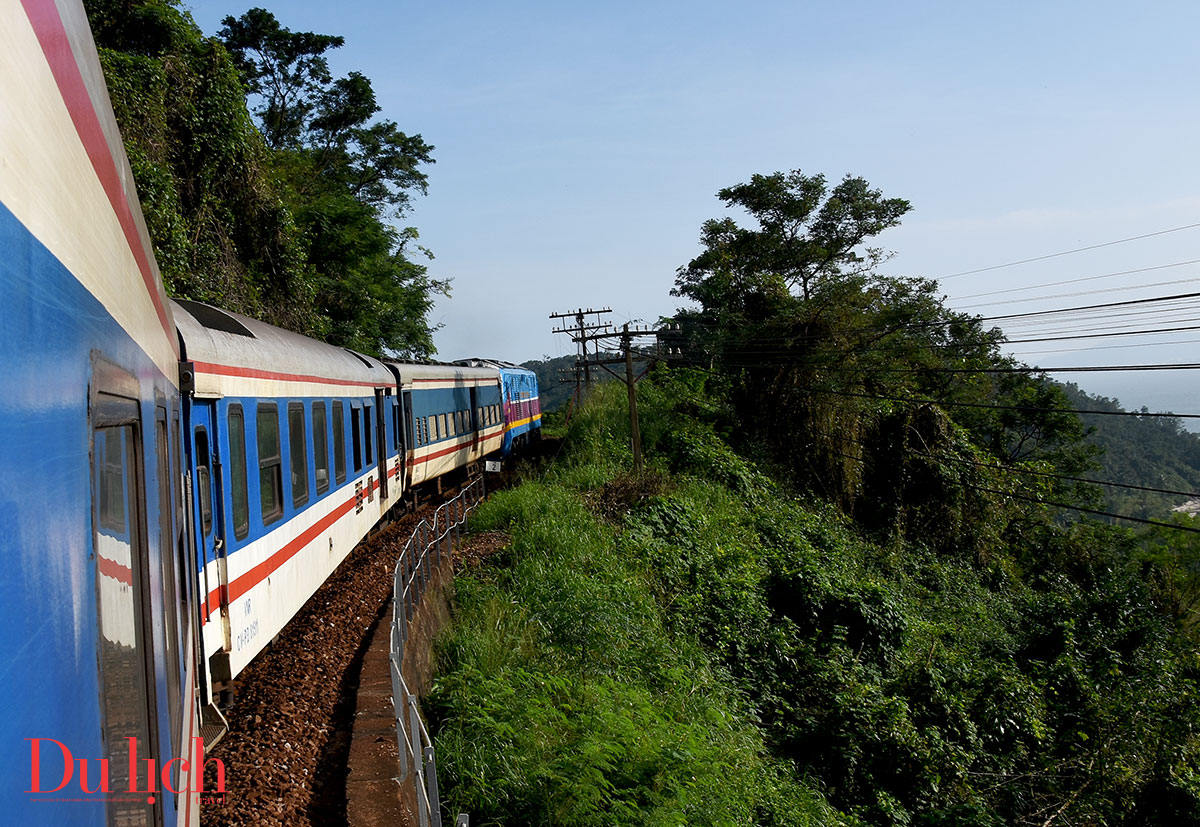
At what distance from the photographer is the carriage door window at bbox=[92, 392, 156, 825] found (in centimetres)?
162

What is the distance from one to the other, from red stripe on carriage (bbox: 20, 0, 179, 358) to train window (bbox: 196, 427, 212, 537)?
3051 mm

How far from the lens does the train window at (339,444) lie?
10.0 m

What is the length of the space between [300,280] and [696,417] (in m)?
11.9

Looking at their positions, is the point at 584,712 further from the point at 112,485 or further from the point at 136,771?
the point at 112,485

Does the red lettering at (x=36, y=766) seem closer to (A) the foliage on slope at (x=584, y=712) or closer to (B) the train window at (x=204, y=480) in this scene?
(B) the train window at (x=204, y=480)

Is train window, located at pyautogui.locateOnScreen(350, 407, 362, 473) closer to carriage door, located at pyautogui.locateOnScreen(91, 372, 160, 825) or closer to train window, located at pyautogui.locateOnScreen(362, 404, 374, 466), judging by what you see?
train window, located at pyautogui.locateOnScreen(362, 404, 374, 466)

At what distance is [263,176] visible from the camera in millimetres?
21750

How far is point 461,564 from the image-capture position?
13.2 m

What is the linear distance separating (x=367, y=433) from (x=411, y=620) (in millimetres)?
3653

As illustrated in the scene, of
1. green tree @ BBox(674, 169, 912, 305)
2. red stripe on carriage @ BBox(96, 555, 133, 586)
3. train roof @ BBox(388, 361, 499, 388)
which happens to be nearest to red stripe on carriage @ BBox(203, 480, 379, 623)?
red stripe on carriage @ BBox(96, 555, 133, 586)

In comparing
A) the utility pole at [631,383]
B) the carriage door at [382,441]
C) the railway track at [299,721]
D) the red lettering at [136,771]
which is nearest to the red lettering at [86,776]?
the red lettering at [136,771]

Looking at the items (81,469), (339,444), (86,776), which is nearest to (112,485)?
(81,469)

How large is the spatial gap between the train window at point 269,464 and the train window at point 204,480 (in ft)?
3.59

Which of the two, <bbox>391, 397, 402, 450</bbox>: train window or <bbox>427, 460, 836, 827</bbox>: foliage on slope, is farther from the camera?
<bbox>391, 397, 402, 450</bbox>: train window
